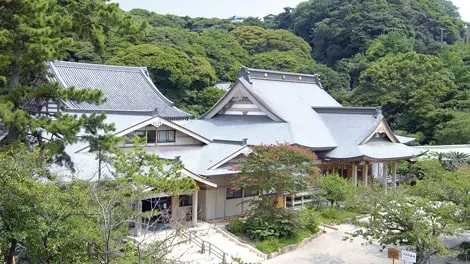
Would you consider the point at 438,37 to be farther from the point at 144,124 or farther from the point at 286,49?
the point at 144,124

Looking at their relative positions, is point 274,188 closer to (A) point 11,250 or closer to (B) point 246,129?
(B) point 246,129

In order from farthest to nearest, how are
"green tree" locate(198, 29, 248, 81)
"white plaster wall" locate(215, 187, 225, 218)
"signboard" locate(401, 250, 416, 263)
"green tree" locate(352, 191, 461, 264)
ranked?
1. "green tree" locate(198, 29, 248, 81)
2. "white plaster wall" locate(215, 187, 225, 218)
3. "green tree" locate(352, 191, 461, 264)
4. "signboard" locate(401, 250, 416, 263)

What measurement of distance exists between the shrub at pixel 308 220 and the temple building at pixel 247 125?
2748mm

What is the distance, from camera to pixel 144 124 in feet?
61.9

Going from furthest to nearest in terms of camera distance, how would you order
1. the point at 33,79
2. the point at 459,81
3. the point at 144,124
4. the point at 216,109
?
the point at 459,81, the point at 216,109, the point at 144,124, the point at 33,79

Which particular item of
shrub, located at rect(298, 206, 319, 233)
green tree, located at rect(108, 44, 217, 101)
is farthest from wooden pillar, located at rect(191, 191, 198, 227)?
green tree, located at rect(108, 44, 217, 101)

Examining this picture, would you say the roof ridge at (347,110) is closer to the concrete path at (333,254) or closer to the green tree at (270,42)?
the concrete path at (333,254)

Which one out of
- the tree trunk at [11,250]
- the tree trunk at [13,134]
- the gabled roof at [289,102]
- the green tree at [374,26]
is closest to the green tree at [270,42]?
A: the green tree at [374,26]

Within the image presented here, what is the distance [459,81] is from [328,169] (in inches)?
905

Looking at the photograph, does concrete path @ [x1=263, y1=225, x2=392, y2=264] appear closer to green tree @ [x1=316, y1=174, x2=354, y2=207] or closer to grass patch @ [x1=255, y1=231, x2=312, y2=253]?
grass patch @ [x1=255, y1=231, x2=312, y2=253]

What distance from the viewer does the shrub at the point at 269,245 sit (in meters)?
16.4

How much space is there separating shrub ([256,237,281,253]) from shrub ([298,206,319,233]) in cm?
182

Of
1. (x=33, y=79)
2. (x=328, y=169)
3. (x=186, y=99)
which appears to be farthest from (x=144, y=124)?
(x=186, y=99)

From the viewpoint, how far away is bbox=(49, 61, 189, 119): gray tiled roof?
1006 inches
